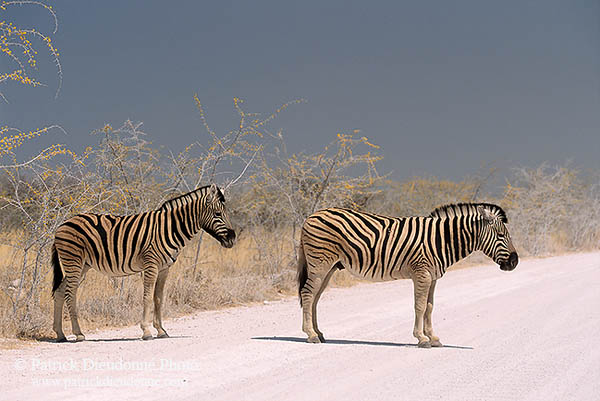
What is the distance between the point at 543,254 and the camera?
28.6 m

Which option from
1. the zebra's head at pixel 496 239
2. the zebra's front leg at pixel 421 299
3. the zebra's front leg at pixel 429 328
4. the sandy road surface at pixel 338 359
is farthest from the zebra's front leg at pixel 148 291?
the zebra's head at pixel 496 239

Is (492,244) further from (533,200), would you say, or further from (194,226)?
(533,200)

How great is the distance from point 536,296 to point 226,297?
598 centimetres

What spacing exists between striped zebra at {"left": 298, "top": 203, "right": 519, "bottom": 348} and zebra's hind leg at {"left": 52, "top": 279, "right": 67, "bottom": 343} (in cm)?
318

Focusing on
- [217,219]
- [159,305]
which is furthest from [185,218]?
[159,305]

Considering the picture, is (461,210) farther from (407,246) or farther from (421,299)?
(421,299)

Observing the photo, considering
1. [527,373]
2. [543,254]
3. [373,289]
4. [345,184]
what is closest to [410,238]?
[527,373]

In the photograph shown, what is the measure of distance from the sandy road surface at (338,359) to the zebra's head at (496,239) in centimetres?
108

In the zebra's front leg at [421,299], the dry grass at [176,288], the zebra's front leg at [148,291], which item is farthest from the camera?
the dry grass at [176,288]

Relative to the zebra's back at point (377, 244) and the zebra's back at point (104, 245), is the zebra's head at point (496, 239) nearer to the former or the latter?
the zebra's back at point (377, 244)

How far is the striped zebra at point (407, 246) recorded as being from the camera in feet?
→ 30.5

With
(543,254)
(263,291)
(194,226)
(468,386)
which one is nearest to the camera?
(468,386)

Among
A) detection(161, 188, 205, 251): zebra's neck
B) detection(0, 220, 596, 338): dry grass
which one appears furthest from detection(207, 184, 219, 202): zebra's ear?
detection(0, 220, 596, 338): dry grass

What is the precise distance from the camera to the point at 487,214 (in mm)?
9367
